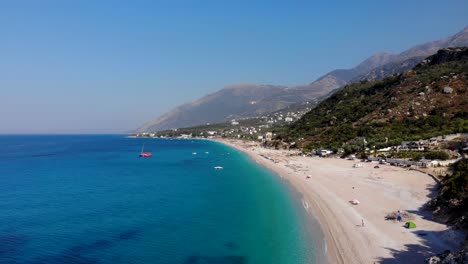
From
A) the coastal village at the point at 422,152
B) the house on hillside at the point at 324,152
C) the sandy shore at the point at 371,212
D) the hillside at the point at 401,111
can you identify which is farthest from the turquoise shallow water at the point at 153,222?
the hillside at the point at 401,111

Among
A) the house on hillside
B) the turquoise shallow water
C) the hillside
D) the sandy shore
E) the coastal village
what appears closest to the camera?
the sandy shore

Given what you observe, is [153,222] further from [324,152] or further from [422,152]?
[324,152]

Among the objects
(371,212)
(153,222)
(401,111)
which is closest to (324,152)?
(401,111)

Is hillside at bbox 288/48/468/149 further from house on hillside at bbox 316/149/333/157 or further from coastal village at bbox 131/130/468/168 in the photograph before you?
coastal village at bbox 131/130/468/168

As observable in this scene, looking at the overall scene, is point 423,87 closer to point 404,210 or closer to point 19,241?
point 404,210

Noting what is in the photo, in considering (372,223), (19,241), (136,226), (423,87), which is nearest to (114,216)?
(136,226)

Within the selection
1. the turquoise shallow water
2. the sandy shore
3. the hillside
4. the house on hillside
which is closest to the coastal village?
the house on hillside

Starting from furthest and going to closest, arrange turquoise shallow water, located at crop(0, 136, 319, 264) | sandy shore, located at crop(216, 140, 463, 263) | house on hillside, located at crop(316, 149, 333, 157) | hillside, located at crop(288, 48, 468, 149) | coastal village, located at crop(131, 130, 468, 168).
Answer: hillside, located at crop(288, 48, 468, 149), house on hillside, located at crop(316, 149, 333, 157), coastal village, located at crop(131, 130, 468, 168), turquoise shallow water, located at crop(0, 136, 319, 264), sandy shore, located at crop(216, 140, 463, 263)
